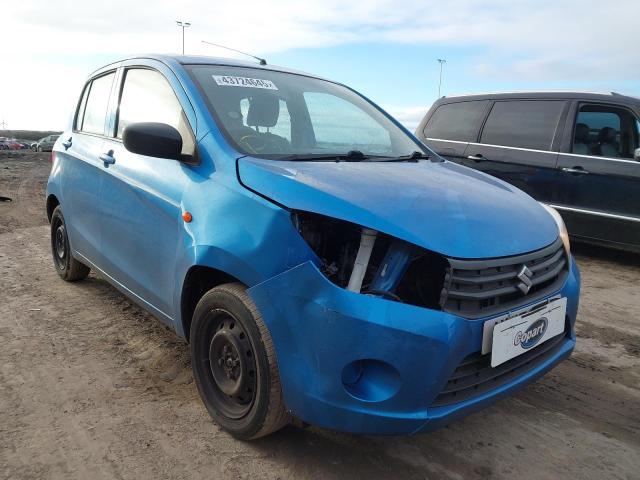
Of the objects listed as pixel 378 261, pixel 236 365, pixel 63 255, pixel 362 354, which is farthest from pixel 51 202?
pixel 362 354

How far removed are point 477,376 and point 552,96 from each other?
5.05 m

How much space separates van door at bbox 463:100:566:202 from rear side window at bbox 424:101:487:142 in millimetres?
147

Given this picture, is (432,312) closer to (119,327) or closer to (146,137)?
(146,137)

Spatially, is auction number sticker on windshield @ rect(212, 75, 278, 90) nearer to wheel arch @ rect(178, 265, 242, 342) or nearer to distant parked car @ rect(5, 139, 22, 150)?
wheel arch @ rect(178, 265, 242, 342)

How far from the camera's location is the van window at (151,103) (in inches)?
111

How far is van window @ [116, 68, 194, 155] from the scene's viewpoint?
2.81 meters

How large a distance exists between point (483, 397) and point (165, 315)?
1649 millimetres

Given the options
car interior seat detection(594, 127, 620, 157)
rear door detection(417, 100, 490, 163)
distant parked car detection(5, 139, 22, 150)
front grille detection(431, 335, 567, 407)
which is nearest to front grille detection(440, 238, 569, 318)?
front grille detection(431, 335, 567, 407)

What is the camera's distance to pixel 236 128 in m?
2.73

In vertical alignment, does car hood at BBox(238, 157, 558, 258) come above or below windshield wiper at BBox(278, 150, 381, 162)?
below

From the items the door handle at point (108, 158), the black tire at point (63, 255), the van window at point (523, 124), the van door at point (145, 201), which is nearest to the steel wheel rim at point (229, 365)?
the van door at point (145, 201)

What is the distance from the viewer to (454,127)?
706 cm

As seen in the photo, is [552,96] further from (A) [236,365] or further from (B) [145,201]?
(A) [236,365]

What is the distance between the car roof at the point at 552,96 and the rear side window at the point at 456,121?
0.09 metres
